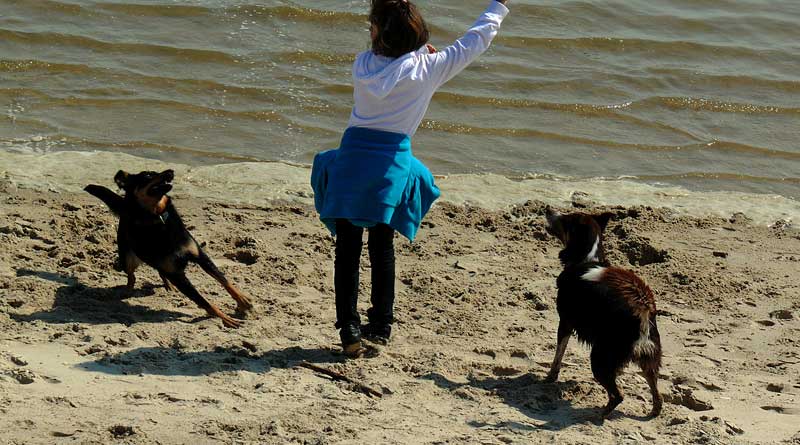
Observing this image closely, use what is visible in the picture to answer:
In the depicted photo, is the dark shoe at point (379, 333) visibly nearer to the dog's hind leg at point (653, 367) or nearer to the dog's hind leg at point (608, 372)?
the dog's hind leg at point (608, 372)

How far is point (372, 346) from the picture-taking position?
5.78 m

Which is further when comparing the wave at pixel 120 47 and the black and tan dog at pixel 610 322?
the wave at pixel 120 47

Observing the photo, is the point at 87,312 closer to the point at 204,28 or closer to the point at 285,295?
the point at 285,295

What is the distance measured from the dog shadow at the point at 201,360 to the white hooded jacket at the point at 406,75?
1.29 m

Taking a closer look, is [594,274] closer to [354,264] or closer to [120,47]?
[354,264]

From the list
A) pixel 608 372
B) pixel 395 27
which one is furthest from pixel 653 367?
pixel 395 27

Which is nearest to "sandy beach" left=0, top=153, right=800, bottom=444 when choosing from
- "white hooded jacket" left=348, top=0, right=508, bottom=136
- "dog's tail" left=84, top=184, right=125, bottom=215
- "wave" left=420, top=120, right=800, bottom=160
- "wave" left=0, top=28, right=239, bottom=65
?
"dog's tail" left=84, top=184, right=125, bottom=215

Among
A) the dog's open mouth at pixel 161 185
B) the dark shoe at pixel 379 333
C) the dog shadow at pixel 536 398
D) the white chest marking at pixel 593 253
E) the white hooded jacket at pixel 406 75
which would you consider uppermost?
the white hooded jacket at pixel 406 75

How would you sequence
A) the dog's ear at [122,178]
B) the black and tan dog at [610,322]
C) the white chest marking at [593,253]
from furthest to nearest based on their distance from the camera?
the dog's ear at [122,178], the white chest marking at [593,253], the black and tan dog at [610,322]

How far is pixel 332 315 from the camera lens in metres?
Result: 6.35

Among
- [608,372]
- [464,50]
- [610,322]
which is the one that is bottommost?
[608,372]

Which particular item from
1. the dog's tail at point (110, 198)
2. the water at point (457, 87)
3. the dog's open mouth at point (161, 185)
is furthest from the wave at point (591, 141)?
the dog's open mouth at point (161, 185)

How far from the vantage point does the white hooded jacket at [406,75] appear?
516cm

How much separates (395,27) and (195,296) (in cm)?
204
